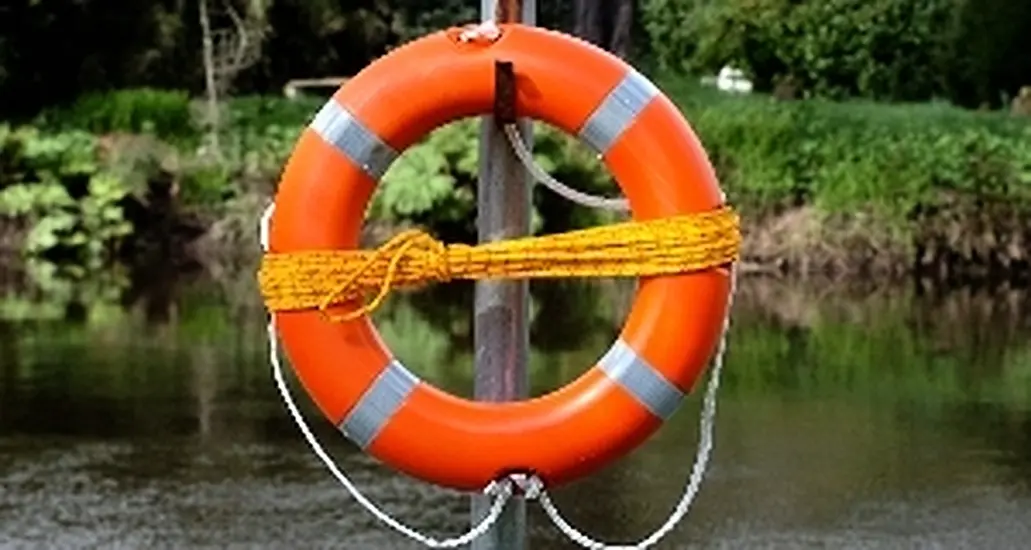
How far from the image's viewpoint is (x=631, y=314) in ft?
13.4

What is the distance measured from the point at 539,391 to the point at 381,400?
7.58 m

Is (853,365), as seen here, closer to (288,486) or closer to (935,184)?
(288,486)

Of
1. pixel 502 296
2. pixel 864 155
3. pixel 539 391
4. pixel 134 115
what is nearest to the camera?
pixel 502 296

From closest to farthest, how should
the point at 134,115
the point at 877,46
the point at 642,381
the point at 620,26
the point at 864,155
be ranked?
the point at 642,381, the point at 864,155, the point at 134,115, the point at 620,26, the point at 877,46

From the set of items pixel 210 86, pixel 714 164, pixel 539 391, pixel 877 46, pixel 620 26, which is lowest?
pixel 539 391

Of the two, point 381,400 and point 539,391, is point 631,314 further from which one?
point 539,391

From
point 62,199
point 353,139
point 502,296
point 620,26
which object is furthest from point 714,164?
point 353,139

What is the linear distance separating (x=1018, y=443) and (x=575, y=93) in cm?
705

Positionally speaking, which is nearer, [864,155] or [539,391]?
[539,391]

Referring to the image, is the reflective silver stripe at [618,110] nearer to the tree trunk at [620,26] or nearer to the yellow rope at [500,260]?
the yellow rope at [500,260]

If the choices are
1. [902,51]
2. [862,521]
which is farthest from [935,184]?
[862,521]

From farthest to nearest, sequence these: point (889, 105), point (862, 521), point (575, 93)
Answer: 1. point (889, 105)
2. point (862, 521)
3. point (575, 93)

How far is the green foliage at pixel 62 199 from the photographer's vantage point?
19.4 metres

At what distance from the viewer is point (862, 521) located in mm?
8961
